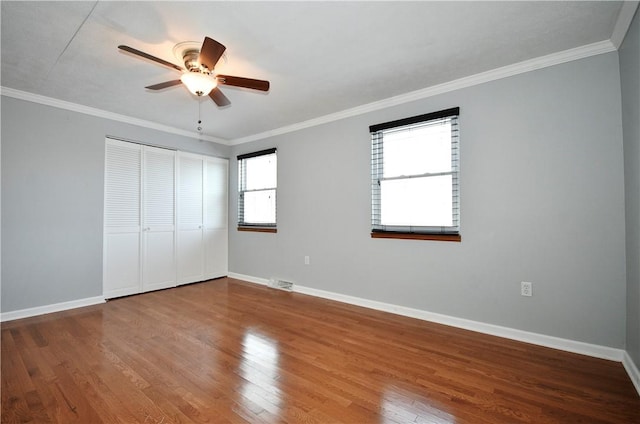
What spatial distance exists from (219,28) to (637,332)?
11.9 ft

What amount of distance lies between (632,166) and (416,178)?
5.42 ft

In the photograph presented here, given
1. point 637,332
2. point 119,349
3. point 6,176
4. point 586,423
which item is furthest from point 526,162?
point 6,176

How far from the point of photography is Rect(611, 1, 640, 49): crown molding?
74.0 inches

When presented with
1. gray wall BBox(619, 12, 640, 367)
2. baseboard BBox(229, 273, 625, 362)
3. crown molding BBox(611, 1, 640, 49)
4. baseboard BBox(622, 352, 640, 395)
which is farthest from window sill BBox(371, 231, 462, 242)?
crown molding BBox(611, 1, 640, 49)

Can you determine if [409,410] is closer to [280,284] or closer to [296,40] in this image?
[296,40]

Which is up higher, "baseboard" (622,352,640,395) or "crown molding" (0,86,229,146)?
"crown molding" (0,86,229,146)

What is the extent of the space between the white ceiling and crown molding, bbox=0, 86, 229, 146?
3.8 inches

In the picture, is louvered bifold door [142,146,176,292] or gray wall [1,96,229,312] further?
louvered bifold door [142,146,176,292]

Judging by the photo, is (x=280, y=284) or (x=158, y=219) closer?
(x=158, y=219)

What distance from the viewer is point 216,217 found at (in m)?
5.29

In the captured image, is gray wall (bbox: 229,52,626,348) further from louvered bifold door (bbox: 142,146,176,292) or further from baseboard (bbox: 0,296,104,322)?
baseboard (bbox: 0,296,104,322)

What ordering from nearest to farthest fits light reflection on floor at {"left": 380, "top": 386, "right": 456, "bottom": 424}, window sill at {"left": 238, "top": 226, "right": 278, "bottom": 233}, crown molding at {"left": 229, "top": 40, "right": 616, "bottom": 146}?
light reflection on floor at {"left": 380, "top": 386, "right": 456, "bottom": 424} → crown molding at {"left": 229, "top": 40, "right": 616, "bottom": 146} → window sill at {"left": 238, "top": 226, "right": 278, "bottom": 233}

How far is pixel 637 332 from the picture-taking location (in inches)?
77.7

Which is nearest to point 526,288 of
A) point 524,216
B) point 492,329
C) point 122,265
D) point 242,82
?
point 492,329
